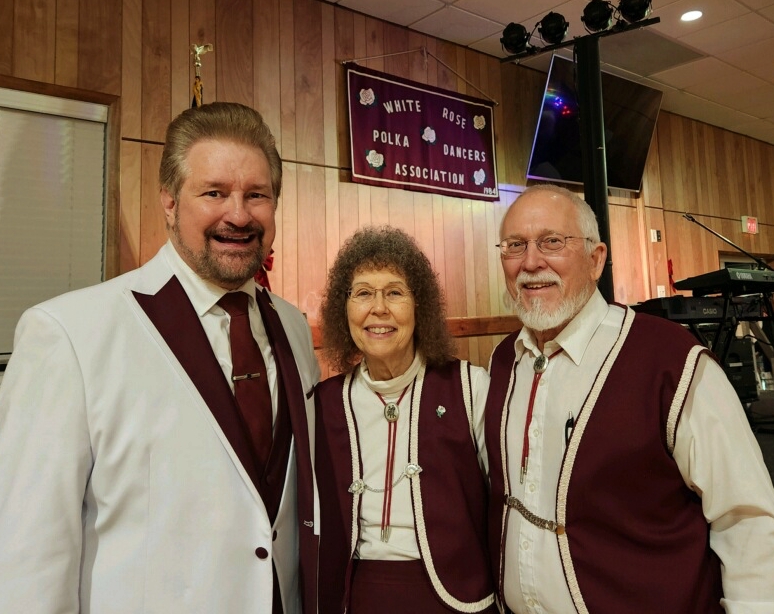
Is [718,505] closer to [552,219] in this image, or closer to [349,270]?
[552,219]

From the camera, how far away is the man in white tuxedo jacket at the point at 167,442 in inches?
43.2

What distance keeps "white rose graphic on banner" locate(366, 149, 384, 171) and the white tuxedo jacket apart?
2.74m

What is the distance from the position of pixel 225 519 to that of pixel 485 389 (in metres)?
0.80

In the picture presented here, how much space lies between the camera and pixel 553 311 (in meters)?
1.46

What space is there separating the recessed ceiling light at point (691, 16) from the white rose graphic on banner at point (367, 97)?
2.35 m

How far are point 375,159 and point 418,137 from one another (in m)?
0.42

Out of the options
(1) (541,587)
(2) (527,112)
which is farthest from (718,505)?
(2) (527,112)

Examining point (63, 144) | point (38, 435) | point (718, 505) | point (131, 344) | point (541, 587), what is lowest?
point (541, 587)

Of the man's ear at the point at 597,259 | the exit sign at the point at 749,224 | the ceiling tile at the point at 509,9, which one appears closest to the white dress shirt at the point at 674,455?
the man's ear at the point at 597,259

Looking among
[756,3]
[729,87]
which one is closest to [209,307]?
[756,3]

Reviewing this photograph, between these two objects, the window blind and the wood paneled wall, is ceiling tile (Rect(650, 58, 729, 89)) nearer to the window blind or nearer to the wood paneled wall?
the wood paneled wall

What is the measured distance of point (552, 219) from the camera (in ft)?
4.93

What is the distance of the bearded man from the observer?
3.99ft

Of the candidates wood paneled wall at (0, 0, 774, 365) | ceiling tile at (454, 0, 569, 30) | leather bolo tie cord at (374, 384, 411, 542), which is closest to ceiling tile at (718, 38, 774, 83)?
wood paneled wall at (0, 0, 774, 365)
